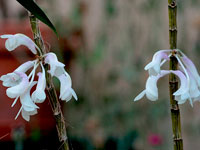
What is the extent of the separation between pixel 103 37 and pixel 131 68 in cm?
20

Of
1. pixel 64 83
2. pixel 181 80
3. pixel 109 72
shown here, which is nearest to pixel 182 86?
pixel 181 80

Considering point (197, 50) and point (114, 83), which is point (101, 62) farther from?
point (197, 50)

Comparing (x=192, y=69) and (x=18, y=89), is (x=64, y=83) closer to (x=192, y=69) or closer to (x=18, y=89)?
(x=18, y=89)

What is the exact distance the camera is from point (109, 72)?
2.29 metres

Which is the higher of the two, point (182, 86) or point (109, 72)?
point (109, 72)

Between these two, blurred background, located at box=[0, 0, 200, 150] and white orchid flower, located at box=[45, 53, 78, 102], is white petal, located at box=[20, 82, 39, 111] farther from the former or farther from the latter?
blurred background, located at box=[0, 0, 200, 150]

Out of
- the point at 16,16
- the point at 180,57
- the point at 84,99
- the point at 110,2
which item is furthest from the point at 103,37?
the point at 180,57

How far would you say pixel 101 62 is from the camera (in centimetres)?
245

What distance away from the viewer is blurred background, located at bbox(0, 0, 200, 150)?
7.04ft

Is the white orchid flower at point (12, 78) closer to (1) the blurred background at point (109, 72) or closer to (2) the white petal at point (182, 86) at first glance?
(2) the white petal at point (182, 86)

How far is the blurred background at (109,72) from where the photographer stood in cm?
215

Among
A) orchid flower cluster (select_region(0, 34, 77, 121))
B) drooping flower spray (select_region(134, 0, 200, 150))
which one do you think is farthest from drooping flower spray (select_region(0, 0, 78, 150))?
drooping flower spray (select_region(134, 0, 200, 150))

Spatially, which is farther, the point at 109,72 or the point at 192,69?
the point at 109,72

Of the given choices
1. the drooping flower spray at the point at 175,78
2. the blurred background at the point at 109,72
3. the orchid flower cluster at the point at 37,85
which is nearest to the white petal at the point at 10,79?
the orchid flower cluster at the point at 37,85
